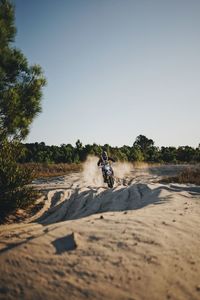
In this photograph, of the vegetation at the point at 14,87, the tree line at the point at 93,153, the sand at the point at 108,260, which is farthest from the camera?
the tree line at the point at 93,153

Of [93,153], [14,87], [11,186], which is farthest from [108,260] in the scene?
[93,153]

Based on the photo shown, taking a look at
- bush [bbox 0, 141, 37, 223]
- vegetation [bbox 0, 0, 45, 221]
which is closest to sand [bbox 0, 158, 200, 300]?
bush [bbox 0, 141, 37, 223]

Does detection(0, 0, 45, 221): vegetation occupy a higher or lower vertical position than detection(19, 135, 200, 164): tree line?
higher

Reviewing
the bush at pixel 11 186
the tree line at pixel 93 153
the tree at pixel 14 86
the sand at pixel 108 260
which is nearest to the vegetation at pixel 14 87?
the tree at pixel 14 86

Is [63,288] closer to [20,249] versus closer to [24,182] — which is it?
[20,249]

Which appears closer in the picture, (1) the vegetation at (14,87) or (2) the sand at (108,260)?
(2) the sand at (108,260)

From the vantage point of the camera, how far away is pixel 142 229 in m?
4.76

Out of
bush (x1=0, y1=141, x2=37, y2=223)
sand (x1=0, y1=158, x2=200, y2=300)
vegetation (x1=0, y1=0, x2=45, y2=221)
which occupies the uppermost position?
vegetation (x1=0, y1=0, x2=45, y2=221)

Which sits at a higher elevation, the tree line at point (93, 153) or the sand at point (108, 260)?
the tree line at point (93, 153)

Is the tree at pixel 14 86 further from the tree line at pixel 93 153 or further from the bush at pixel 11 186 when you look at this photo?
the tree line at pixel 93 153

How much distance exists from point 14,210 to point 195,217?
5.49m

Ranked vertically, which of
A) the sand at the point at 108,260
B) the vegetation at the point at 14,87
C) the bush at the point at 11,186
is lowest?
the sand at the point at 108,260

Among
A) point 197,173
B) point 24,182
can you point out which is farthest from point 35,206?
point 197,173

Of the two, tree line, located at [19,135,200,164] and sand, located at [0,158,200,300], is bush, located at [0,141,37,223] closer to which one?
sand, located at [0,158,200,300]
